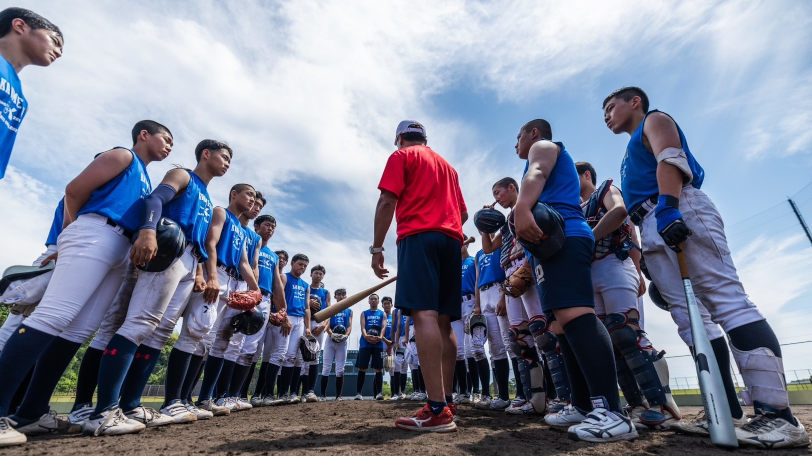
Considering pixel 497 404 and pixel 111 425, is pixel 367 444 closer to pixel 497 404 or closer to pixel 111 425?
pixel 111 425

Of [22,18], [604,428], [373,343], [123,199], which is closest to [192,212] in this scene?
[123,199]

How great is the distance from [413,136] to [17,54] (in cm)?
301

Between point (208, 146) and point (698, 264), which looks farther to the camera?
point (208, 146)

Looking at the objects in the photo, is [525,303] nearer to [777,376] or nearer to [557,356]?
[557,356]

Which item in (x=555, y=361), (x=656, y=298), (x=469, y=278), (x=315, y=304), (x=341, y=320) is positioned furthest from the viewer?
(x=341, y=320)

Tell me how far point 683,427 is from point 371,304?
9.41m

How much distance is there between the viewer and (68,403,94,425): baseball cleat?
3110mm

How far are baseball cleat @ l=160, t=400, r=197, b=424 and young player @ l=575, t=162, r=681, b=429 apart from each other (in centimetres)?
390

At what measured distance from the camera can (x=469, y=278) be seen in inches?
314

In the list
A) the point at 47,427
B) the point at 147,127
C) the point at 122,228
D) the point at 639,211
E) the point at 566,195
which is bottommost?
the point at 47,427

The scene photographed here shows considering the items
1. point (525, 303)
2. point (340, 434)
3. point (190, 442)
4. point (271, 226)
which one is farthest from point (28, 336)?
point (271, 226)

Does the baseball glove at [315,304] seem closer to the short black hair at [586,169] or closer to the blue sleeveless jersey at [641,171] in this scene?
the short black hair at [586,169]

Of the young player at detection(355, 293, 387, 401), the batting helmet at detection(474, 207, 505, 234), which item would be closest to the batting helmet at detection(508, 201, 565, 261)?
the batting helmet at detection(474, 207, 505, 234)

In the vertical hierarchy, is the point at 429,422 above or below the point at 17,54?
below
